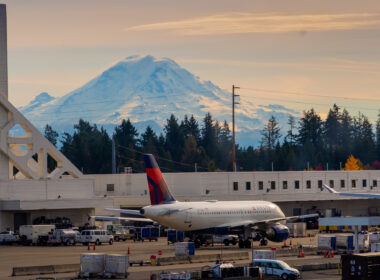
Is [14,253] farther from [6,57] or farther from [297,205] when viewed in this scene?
[297,205]

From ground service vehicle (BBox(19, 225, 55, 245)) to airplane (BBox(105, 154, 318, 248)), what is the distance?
16.3 metres

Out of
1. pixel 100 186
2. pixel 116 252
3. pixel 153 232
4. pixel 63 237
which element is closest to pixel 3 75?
pixel 100 186

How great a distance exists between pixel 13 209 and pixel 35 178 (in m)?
5.75

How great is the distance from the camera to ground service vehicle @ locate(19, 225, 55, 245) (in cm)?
8257

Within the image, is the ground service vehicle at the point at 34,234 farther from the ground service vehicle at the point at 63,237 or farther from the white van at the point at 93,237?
the white van at the point at 93,237

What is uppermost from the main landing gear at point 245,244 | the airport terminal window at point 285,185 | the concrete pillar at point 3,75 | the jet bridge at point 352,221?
the concrete pillar at point 3,75

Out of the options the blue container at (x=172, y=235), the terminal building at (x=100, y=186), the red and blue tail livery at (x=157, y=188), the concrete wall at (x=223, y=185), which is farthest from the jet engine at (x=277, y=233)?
the concrete wall at (x=223, y=185)

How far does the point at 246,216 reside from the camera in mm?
77312

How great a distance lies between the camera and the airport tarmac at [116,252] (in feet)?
174

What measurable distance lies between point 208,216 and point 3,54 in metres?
35.5

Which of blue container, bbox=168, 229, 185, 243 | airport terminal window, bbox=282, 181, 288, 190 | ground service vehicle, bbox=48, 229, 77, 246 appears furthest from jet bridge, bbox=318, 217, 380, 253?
airport terminal window, bbox=282, 181, 288, 190

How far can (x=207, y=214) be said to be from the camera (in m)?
73.4

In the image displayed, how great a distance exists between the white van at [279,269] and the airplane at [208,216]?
69.9 ft

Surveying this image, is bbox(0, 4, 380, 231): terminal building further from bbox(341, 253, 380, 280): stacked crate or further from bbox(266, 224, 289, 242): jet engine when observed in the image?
bbox(341, 253, 380, 280): stacked crate
